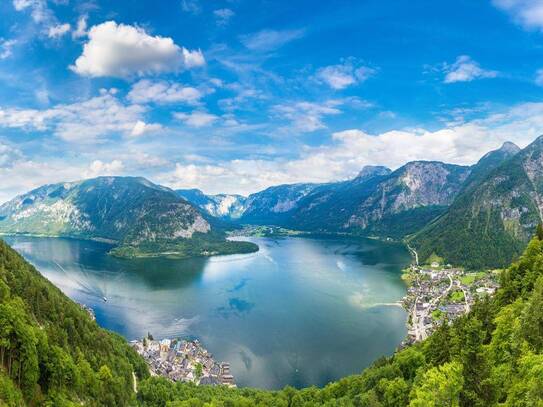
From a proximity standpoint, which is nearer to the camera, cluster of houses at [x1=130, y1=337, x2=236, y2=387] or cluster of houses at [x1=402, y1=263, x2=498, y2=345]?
cluster of houses at [x1=130, y1=337, x2=236, y2=387]

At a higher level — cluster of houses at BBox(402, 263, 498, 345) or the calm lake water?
cluster of houses at BBox(402, 263, 498, 345)

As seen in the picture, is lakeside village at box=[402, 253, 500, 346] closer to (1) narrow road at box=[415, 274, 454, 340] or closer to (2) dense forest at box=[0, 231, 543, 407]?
(1) narrow road at box=[415, 274, 454, 340]

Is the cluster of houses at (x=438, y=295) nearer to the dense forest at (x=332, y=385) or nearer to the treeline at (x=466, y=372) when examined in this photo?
the treeline at (x=466, y=372)

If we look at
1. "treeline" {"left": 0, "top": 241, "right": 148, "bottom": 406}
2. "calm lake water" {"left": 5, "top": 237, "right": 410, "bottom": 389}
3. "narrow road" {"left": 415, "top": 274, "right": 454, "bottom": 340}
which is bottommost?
"calm lake water" {"left": 5, "top": 237, "right": 410, "bottom": 389}

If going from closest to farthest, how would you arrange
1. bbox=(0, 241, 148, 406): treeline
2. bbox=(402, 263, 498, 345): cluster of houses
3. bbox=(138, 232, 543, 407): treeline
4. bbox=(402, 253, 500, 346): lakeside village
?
1. bbox=(138, 232, 543, 407): treeline
2. bbox=(0, 241, 148, 406): treeline
3. bbox=(402, 253, 500, 346): lakeside village
4. bbox=(402, 263, 498, 345): cluster of houses

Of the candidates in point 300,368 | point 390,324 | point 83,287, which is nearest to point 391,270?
point 390,324

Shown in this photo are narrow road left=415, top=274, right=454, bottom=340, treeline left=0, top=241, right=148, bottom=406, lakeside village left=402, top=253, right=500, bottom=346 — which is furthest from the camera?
lakeside village left=402, top=253, right=500, bottom=346

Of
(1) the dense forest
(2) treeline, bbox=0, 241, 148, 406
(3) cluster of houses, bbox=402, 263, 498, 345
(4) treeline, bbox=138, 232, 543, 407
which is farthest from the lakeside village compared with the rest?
(2) treeline, bbox=0, 241, 148, 406
